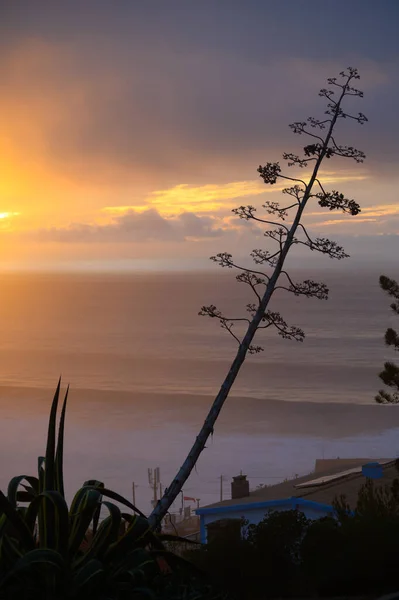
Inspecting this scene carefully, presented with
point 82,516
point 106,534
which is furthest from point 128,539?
point 82,516

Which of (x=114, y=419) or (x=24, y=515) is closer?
(x=24, y=515)

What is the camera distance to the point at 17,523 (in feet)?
15.4

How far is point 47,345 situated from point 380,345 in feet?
149

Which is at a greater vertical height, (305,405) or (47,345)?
(47,345)

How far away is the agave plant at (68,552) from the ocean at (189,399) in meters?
11.6

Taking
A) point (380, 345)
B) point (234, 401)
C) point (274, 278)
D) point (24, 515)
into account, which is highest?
point (380, 345)

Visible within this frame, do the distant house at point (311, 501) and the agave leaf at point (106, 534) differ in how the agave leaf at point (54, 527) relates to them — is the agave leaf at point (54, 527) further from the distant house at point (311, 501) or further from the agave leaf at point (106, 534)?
the distant house at point (311, 501)

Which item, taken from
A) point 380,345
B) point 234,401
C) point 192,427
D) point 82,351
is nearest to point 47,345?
point 82,351

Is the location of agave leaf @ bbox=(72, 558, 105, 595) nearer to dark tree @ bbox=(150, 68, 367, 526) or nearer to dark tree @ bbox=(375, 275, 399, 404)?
dark tree @ bbox=(150, 68, 367, 526)

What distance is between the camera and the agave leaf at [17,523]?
180 inches

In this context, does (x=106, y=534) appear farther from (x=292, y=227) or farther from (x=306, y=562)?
(x=292, y=227)

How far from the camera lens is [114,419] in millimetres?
57750

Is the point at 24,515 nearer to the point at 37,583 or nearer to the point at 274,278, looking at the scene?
the point at 37,583

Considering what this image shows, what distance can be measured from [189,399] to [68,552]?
61736 millimetres
